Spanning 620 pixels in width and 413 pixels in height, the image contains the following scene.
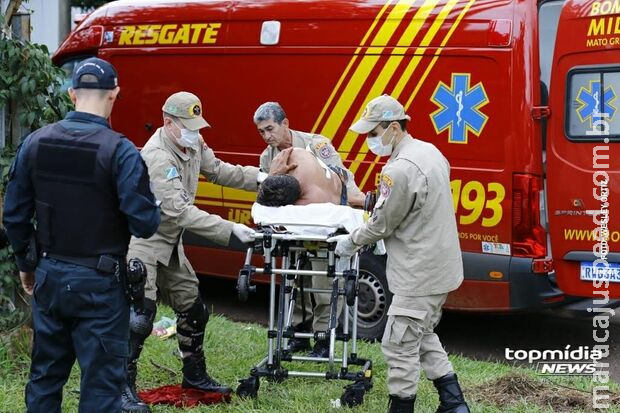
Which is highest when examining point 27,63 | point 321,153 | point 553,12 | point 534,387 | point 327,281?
point 553,12

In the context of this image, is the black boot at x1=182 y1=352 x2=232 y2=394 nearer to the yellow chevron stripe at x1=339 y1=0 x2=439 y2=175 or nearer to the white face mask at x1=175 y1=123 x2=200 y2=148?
the white face mask at x1=175 y1=123 x2=200 y2=148

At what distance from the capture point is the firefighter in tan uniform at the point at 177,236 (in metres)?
5.85

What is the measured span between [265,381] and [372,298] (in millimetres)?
1865

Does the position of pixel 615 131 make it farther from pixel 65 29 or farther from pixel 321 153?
pixel 65 29

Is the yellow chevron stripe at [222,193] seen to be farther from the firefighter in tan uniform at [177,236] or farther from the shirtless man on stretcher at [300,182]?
the firefighter in tan uniform at [177,236]

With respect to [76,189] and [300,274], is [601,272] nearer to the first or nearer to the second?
[300,274]

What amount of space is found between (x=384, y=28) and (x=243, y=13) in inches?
51.7

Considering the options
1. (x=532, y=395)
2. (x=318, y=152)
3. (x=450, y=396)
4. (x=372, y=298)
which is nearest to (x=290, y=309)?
(x=318, y=152)

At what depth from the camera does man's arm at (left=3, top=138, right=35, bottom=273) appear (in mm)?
4641

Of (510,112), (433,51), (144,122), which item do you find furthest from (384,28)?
(144,122)

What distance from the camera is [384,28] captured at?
793 cm

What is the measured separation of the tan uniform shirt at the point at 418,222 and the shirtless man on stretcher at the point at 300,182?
2.29ft

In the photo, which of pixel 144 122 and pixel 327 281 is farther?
pixel 144 122

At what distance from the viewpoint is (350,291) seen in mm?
5836
